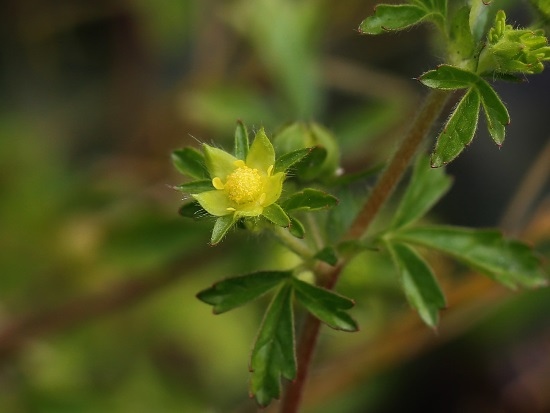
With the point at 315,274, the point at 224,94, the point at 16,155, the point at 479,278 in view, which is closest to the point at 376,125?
the point at 224,94

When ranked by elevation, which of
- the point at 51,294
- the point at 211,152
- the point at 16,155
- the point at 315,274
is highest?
the point at 211,152

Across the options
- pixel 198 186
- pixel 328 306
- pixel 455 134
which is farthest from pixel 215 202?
pixel 455 134

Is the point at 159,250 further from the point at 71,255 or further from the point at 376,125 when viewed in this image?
the point at 376,125

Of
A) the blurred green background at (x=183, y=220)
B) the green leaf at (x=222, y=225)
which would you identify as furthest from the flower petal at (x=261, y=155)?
the blurred green background at (x=183, y=220)

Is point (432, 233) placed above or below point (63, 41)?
above

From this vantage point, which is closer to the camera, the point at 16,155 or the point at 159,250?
the point at 159,250

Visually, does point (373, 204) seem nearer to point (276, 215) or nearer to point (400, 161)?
point (400, 161)
